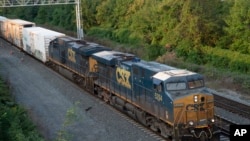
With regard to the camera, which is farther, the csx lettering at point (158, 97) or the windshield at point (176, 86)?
the csx lettering at point (158, 97)

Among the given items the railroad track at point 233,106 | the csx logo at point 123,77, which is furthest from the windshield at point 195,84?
the railroad track at point 233,106

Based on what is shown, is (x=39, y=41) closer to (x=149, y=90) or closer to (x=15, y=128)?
(x=149, y=90)

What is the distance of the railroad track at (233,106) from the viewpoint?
22.1 m

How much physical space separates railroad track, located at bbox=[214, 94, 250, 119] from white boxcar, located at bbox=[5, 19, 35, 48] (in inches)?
1171

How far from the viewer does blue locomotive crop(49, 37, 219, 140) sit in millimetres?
16719

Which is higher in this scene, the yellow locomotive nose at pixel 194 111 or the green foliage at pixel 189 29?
the green foliage at pixel 189 29

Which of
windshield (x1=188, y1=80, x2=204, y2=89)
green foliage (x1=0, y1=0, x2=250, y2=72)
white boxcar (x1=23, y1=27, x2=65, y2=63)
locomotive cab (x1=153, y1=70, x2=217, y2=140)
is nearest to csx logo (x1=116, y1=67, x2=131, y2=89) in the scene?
locomotive cab (x1=153, y1=70, x2=217, y2=140)

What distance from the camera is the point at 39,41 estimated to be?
39.2 metres

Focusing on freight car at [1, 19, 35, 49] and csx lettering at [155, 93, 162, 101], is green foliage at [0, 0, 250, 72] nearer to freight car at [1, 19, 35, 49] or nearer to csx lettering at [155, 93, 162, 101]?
freight car at [1, 19, 35, 49]

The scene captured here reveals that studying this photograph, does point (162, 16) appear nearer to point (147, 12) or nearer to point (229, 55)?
point (147, 12)

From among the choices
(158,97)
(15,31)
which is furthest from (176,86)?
(15,31)

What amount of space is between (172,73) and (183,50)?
768 inches

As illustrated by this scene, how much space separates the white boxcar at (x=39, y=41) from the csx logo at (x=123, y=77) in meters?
16.4

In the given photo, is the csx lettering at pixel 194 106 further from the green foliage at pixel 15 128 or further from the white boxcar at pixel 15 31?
the white boxcar at pixel 15 31
